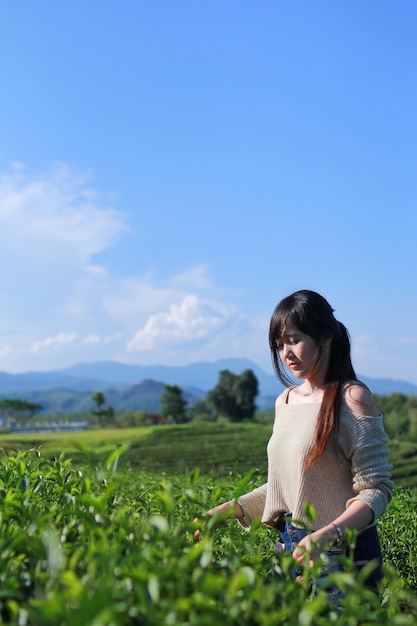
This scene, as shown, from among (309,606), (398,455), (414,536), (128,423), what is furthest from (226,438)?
(309,606)

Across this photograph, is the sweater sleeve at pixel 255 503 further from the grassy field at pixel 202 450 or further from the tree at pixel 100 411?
the tree at pixel 100 411

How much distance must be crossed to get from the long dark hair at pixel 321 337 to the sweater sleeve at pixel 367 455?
6 cm

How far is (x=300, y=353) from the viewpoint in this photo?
7.82ft

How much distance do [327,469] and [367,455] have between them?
14 centimetres

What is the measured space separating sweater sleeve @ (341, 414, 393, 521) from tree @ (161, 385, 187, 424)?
72548mm

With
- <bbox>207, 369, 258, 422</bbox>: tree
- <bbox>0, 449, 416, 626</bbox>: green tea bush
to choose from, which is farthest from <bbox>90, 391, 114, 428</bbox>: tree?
<bbox>0, 449, 416, 626</bbox>: green tea bush

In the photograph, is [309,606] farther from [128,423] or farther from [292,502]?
[128,423]

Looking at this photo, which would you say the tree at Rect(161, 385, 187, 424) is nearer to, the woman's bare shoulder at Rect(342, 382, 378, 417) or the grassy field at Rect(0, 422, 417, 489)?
the grassy field at Rect(0, 422, 417, 489)

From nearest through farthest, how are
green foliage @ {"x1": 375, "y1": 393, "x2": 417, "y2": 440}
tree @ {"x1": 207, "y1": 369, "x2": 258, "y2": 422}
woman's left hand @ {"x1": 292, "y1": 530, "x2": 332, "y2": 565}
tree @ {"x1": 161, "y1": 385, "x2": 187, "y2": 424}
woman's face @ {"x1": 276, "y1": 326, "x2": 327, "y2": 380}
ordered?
woman's left hand @ {"x1": 292, "y1": 530, "x2": 332, "y2": 565}
woman's face @ {"x1": 276, "y1": 326, "x2": 327, "y2": 380}
green foliage @ {"x1": 375, "y1": 393, "x2": 417, "y2": 440}
tree @ {"x1": 207, "y1": 369, "x2": 258, "y2": 422}
tree @ {"x1": 161, "y1": 385, "x2": 187, "y2": 424}

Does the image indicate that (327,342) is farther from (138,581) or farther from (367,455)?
(138,581)

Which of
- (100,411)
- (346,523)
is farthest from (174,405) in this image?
(346,523)

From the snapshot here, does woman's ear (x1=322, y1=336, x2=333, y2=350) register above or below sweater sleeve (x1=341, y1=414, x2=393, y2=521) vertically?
above

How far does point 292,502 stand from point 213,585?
120 centimetres

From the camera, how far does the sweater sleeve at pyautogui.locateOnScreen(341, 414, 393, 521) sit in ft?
7.47
